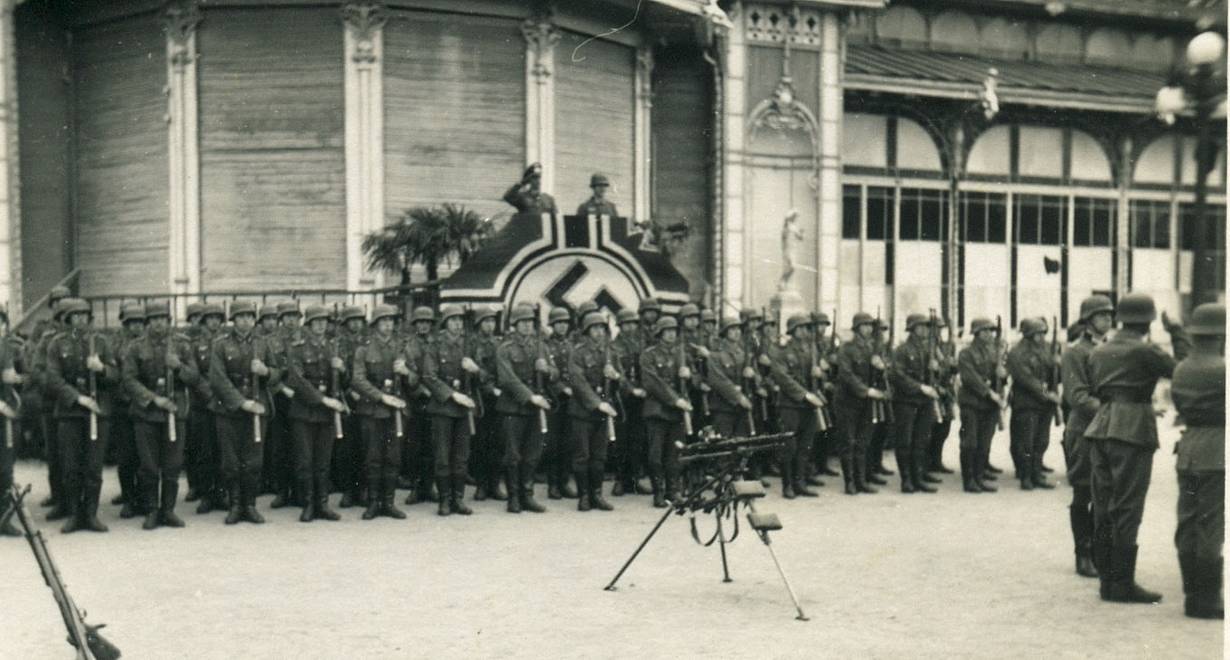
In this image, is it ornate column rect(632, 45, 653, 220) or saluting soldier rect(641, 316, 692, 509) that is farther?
ornate column rect(632, 45, 653, 220)

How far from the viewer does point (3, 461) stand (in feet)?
Result: 33.8

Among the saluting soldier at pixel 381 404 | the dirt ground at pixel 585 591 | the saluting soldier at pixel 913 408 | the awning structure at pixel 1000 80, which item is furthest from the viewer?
the awning structure at pixel 1000 80

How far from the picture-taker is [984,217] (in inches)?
990

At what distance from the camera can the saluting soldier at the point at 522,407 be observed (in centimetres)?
1203

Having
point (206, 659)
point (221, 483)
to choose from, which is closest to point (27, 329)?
point (221, 483)

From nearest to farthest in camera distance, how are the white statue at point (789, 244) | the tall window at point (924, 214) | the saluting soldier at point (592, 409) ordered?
the saluting soldier at point (592, 409), the white statue at point (789, 244), the tall window at point (924, 214)

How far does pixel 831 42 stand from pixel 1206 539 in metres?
15.6

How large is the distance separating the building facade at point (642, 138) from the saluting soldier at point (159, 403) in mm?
6568

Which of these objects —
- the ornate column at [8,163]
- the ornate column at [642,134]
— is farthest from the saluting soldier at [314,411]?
the ornate column at [642,134]

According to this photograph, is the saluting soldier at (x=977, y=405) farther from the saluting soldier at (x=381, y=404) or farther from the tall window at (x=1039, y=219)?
the tall window at (x=1039, y=219)

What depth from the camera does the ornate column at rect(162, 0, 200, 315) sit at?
18547 millimetres

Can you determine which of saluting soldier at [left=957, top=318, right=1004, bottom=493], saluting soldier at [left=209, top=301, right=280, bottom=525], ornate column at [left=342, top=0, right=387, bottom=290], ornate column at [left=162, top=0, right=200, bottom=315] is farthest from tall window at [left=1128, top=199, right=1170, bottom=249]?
saluting soldier at [left=209, top=301, right=280, bottom=525]

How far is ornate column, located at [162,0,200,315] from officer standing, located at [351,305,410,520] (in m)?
7.48

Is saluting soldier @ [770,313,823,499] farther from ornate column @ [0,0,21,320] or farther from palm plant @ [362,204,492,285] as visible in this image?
ornate column @ [0,0,21,320]
